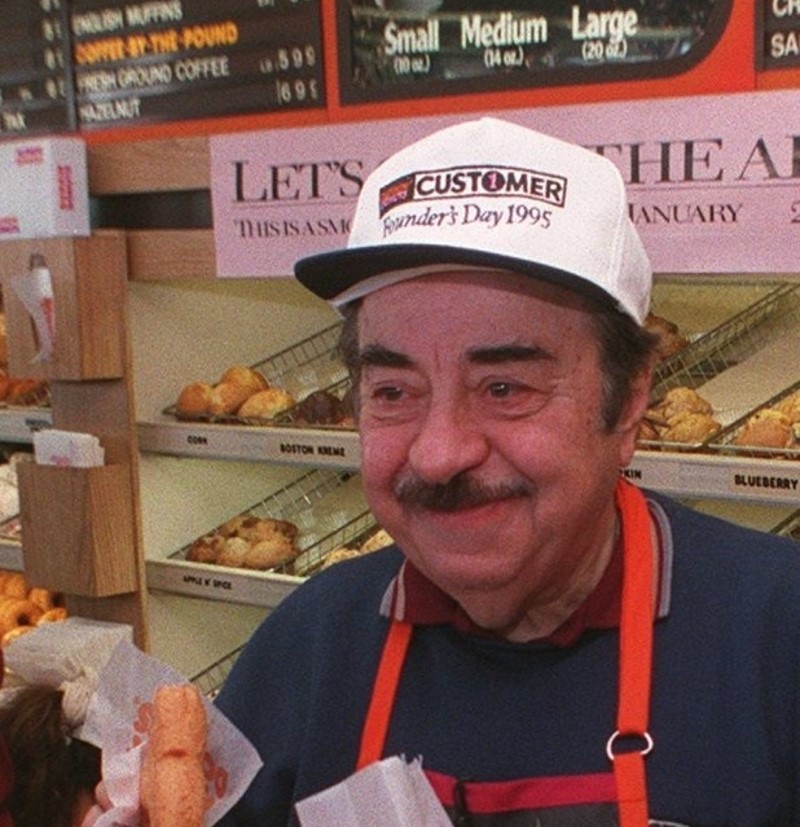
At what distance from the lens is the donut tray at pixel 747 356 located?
2775mm

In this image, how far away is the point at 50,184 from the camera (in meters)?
3.13

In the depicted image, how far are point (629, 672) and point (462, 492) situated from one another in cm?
26

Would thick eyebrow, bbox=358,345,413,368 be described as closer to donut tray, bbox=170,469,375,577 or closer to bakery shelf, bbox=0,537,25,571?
donut tray, bbox=170,469,375,577

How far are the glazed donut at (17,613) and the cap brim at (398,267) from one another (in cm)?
262

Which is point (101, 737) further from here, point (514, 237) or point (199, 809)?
point (514, 237)

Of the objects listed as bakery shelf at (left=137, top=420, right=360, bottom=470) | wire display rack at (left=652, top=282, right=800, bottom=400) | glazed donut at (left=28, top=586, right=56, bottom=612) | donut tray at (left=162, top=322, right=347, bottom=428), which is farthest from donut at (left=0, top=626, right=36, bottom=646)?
wire display rack at (left=652, top=282, right=800, bottom=400)

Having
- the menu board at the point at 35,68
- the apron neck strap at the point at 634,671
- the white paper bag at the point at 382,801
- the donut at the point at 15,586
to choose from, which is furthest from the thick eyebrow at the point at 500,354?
the donut at the point at 15,586

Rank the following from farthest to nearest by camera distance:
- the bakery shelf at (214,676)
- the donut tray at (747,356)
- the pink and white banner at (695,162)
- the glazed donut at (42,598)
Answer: the glazed donut at (42,598)
the bakery shelf at (214,676)
the donut tray at (747,356)
the pink and white banner at (695,162)

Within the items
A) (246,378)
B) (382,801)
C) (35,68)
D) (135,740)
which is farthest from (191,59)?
(382,801)

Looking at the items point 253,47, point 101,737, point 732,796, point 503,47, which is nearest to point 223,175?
point 253,47

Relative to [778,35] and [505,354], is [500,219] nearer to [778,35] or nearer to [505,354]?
[505,354]

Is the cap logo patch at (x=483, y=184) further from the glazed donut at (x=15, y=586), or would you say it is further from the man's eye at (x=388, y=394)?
the glazed donut at (x=15, y=586)

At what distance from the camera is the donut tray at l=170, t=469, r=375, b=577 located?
3.24 meters

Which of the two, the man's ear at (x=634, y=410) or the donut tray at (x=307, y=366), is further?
the donut tray at (x=307, y=366)
